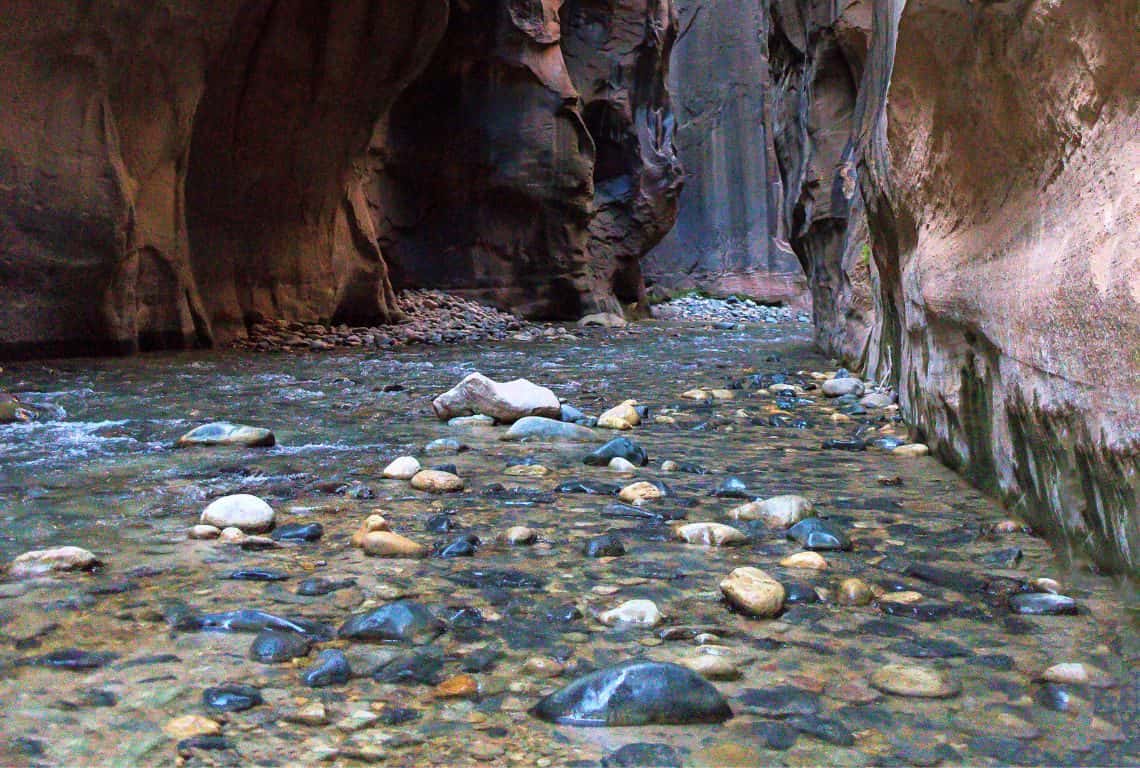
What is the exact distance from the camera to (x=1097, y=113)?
5.99 ft

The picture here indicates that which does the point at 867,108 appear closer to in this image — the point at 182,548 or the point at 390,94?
the point at 182,548

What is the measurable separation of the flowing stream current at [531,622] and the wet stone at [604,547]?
0.10ft

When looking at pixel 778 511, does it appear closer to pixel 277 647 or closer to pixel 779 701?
pixel 779 701

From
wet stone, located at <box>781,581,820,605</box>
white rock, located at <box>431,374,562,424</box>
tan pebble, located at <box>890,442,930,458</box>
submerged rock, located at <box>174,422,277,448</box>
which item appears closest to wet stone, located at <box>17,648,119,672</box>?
wet stone, located at <box>781,581,820,605</box>

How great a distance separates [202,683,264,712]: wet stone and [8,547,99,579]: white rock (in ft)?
2.40

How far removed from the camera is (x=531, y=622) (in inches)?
68.2

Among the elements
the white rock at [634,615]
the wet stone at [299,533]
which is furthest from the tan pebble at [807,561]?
the wet stone at [299,533]

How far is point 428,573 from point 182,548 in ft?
1.87

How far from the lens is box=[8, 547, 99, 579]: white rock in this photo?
1.94 meters

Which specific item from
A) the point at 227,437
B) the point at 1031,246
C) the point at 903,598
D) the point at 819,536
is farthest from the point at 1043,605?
the point at 227,437

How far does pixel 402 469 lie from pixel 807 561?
4.65 ft

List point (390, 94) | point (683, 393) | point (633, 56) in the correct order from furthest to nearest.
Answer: point (633, 56) < point (390, 94) < point (683, 393)

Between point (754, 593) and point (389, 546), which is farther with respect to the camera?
point (389, 546)

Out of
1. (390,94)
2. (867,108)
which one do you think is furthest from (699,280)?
(867,108)
